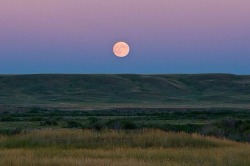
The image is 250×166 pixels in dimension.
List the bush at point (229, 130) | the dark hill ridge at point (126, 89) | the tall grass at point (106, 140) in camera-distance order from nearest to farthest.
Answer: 1. the tall grass at point (106, 140)
2. the bush at point (229, 130)
3. the dark hill ridge at point (126, 89)

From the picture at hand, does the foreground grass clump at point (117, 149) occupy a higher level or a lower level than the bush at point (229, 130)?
higher

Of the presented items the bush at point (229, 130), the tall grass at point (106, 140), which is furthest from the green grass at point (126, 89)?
the tall grass at point (106, 140)

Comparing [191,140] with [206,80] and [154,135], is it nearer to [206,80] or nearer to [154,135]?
[154,135]

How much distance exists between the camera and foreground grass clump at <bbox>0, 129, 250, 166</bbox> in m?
21.8

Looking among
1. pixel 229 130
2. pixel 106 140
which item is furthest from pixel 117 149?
pixel 229 130

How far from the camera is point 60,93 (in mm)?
138500

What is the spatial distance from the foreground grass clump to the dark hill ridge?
9271 cm

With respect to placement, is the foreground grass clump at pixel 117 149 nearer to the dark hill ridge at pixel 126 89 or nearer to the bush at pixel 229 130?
the bush at pixel 229 130

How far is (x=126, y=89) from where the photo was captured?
14275 cm

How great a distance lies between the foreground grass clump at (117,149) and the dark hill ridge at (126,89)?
304 feet

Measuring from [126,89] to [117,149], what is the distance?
116m

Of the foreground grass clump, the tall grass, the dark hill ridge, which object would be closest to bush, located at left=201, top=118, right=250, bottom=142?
the tall grass

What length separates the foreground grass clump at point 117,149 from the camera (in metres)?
21.8

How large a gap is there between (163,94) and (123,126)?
9665 cm
